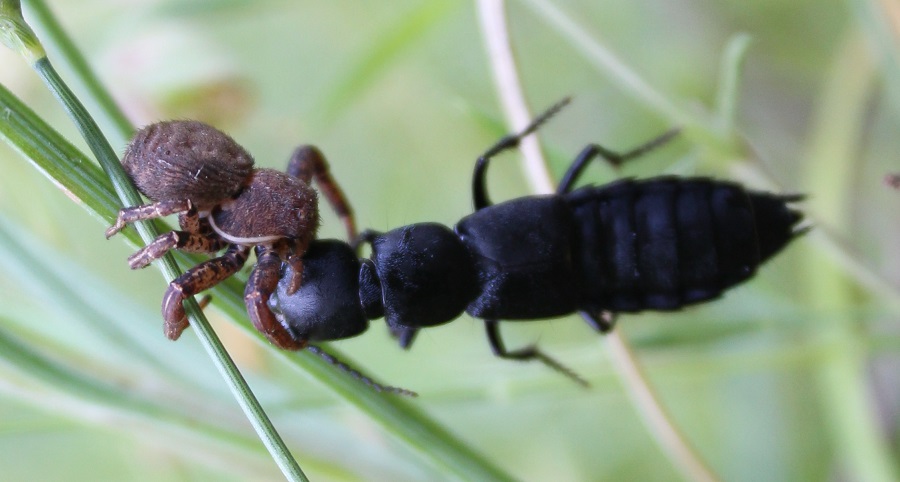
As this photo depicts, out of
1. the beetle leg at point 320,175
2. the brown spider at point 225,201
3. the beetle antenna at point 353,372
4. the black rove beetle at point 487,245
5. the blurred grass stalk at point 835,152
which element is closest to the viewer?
the beetle antenna at point 353,372

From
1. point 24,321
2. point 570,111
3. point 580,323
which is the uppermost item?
point 24,321

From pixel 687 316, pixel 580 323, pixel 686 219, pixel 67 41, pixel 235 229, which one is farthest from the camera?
pixel 580 323

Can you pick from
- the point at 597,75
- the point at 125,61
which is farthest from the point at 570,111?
the point at 125,61

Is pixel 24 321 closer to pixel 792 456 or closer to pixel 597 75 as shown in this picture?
pixel 597 75

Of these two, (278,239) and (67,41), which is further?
(278,239)

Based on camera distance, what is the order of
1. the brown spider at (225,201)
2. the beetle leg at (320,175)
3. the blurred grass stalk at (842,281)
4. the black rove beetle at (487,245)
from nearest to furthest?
the brown spider at (225,201) < the black rove beetle at (487,245) < the beetle leg at (320,175) < the blurred grass stalk at (842,281)

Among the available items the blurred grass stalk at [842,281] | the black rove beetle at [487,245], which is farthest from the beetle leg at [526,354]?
the blurred grass stalk at [842,281]

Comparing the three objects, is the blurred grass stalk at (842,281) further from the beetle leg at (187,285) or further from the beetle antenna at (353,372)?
the beetle leg at (187,285)
